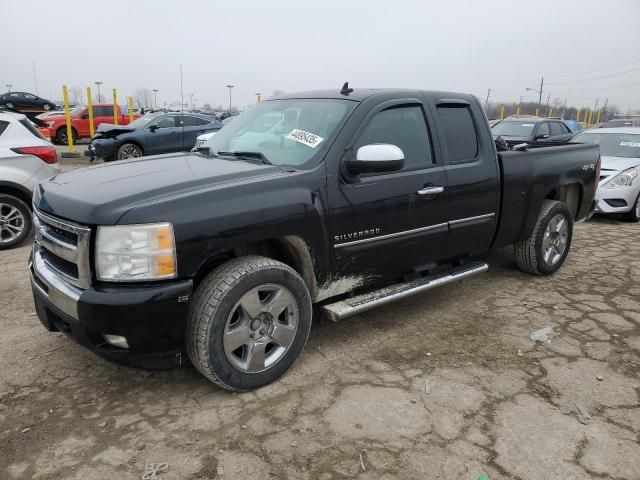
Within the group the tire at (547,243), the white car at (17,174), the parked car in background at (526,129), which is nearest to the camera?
the tire at (547,243)

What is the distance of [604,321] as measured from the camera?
4.09 m

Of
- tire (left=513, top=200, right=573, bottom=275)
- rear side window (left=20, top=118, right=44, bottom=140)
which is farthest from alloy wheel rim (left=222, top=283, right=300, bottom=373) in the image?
rear side window (left=20, top=118, right=44, bottom=140)

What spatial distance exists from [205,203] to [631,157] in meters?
8.41

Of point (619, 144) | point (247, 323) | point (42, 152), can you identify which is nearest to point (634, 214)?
point (619, 144)

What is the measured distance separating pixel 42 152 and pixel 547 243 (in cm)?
593

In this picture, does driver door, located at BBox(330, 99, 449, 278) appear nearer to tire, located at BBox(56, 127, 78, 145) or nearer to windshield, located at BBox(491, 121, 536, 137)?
windshield, located at BBox(491, 121, 536, 137)

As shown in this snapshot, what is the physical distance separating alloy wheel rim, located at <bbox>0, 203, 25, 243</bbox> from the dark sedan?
7466 mm

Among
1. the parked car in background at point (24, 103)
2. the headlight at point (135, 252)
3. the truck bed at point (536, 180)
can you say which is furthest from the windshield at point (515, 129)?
the parked car in background at point (24, 103)

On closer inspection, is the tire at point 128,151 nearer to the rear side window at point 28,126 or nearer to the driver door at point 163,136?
the driver door at point 163,136

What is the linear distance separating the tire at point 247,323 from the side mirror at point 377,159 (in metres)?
0.80

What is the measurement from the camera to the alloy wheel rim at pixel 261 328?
9.27ft

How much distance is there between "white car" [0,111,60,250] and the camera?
5.89m

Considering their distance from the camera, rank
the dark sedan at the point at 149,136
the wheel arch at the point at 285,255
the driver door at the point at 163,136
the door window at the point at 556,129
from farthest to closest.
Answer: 1. the driver door at the point at 163,136
2. the door window at the point at 556,129
3. the dark sedan at the point at 149,136
4. the wheel arch at the point at 285,255

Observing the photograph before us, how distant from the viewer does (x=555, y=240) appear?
5102 mm
